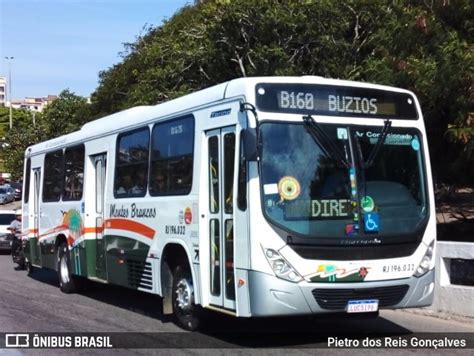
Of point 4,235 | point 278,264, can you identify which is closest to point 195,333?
point 278,264

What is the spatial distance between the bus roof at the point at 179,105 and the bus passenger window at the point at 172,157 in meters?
0.20

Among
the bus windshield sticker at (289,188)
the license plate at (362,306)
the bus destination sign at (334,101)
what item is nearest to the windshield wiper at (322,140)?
the bus destination sign at (334,101)

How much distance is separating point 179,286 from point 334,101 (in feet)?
10.5

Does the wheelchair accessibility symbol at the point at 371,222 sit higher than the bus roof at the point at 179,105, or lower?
lower

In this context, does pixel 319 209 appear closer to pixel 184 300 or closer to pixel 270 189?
pixel 270 189

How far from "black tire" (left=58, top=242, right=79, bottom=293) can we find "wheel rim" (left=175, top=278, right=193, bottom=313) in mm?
4876

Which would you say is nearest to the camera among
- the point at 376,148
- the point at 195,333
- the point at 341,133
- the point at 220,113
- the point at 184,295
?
the point at 341,133

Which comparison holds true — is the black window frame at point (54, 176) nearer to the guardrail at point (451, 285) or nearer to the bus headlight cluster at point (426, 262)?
the guardrail at point (451, 285)

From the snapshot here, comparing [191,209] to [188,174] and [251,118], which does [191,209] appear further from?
[251,118]

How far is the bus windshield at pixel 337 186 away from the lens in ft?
23.5

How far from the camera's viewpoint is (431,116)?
13.1 metres

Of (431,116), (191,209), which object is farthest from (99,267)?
(431,116)

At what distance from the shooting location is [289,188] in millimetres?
7195

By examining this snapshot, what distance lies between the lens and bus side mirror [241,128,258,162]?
23.1ft
